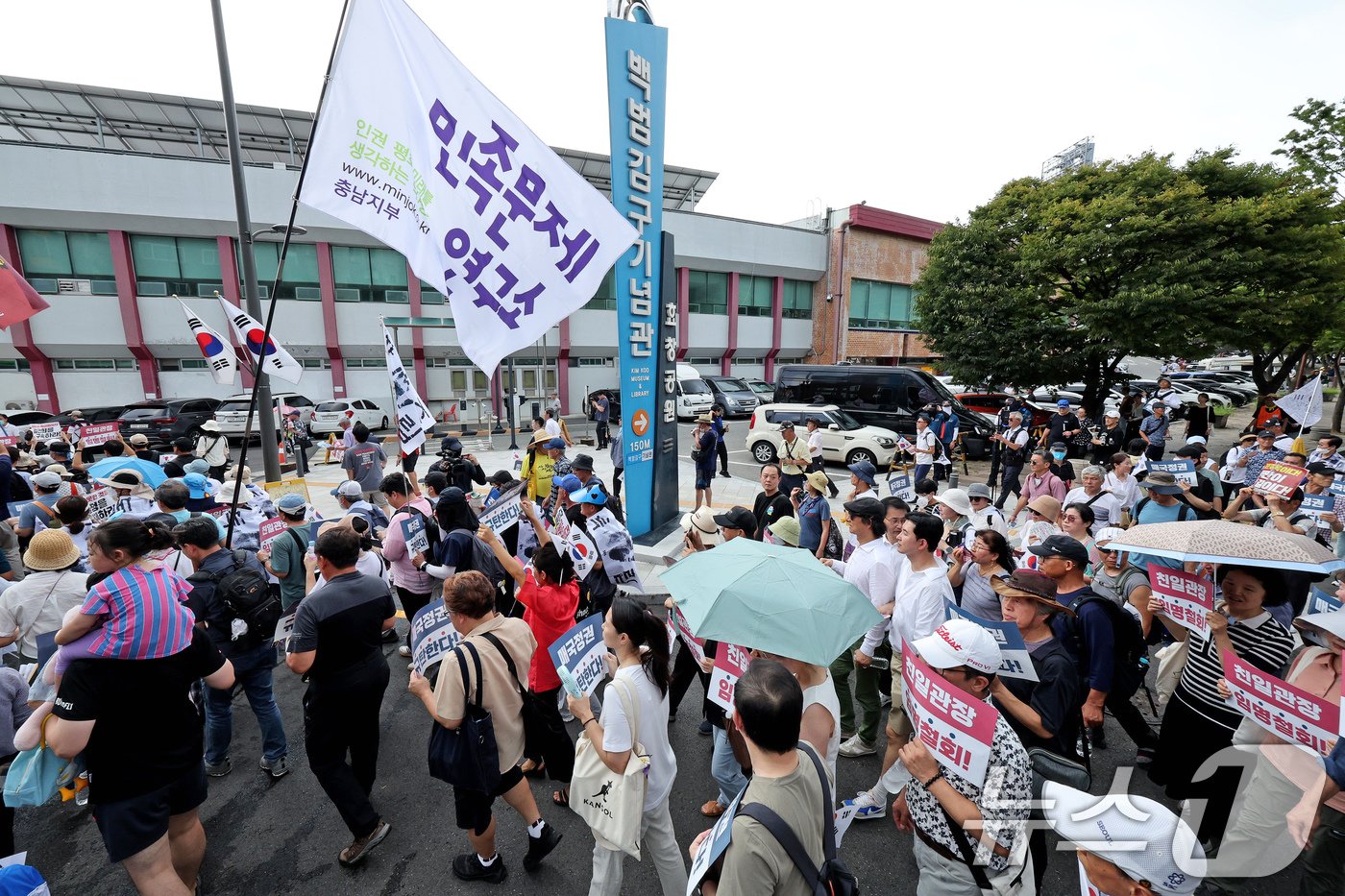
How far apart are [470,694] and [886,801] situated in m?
2.78

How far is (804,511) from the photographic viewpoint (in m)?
5.58

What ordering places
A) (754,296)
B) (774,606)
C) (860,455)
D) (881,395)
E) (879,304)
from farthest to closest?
1. (879,304)
2. (754,296)
3. (881,395)
4. (860,455)
5. (774,606)

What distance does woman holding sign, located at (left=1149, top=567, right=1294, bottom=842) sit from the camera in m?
3.03

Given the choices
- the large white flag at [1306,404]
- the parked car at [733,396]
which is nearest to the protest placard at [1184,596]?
the large white flag at [1306,404]

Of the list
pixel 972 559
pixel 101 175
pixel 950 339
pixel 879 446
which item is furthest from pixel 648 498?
pixel 101 175

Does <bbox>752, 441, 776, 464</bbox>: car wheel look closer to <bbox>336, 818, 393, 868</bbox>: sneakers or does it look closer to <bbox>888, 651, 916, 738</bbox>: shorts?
<bbox>888, 651, 916, 738</bbox>: shorts

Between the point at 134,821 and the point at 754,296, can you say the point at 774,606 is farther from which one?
the point at 754,296

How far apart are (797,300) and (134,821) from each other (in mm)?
33512

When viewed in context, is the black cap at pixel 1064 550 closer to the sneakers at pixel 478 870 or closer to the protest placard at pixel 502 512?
the sneakers at pixel 478 870

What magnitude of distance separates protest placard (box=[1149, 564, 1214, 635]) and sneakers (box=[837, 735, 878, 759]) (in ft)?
6.93

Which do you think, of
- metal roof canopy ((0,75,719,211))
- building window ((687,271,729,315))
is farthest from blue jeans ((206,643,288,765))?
building window ((687,271,729,315))

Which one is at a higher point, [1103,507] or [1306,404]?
[1306,404]

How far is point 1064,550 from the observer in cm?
344

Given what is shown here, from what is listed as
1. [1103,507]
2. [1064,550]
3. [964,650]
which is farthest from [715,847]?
[1103,507]
